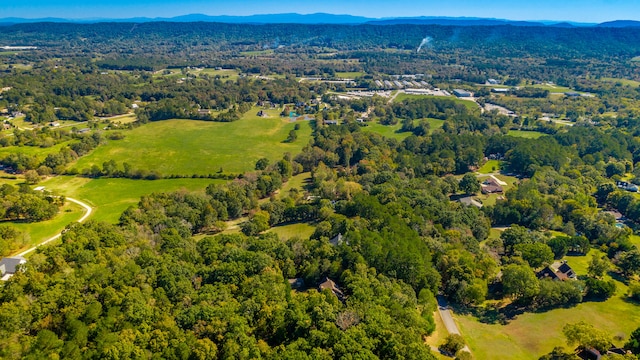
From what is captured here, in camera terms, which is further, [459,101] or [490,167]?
[459,101]

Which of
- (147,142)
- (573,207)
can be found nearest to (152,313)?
(573,207)

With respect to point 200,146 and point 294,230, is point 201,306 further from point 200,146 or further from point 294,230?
point 200,146

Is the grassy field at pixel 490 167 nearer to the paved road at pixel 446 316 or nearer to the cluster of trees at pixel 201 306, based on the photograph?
the paved road at pixel 446 316

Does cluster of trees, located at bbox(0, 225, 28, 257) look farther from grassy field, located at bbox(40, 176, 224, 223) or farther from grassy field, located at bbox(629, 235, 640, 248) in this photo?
grassy field, located at bbox(629, 235, 640, 248)

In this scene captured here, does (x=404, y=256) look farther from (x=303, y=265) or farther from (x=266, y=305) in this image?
(x=266, y=305)

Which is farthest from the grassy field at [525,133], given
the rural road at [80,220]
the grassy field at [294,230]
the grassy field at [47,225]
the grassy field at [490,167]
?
the grassy field at [47,225]

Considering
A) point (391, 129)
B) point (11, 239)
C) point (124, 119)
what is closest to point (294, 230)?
point (11, 239)

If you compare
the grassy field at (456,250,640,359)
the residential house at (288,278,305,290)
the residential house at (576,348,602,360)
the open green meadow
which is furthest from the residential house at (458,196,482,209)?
the open green meadow
